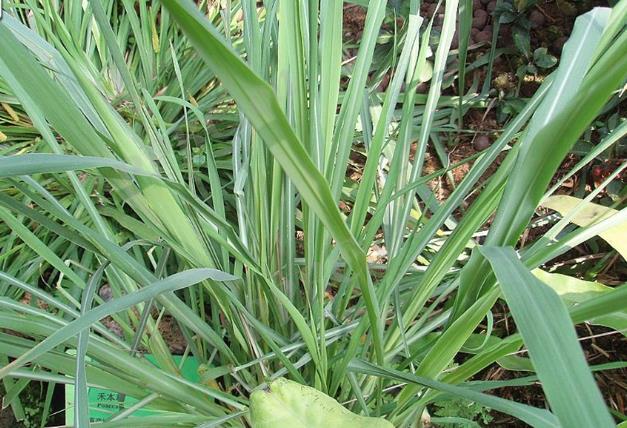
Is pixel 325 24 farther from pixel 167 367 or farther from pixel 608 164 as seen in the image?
pixel 608 164

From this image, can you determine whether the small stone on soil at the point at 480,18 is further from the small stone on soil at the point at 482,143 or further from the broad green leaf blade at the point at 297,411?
the broad green leaf blade at the point at 297,411

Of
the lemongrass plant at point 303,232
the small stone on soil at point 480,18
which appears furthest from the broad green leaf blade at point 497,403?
the small stone on soil at point 480,18

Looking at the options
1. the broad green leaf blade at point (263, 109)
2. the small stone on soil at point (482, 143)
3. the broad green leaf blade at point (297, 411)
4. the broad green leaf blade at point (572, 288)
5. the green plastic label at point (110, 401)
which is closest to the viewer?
the broad green leaf blade at point (263, 109)

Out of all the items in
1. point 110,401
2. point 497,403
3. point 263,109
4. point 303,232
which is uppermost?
point 263,109

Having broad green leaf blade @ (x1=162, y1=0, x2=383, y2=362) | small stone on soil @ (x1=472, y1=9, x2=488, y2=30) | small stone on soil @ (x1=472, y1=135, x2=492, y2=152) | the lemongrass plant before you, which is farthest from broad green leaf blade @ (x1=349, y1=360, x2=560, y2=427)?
small stone on soil @ (x1=472, y1=9, x2=488, y2=30)

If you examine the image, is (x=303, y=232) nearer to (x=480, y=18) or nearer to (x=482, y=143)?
(x=482, y=143)

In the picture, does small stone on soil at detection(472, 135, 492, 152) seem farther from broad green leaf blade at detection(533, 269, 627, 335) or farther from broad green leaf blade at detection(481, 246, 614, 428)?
broad green leaf blade at detection(481, 246, 614, 428)

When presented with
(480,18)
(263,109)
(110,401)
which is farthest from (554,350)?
(480,18)
